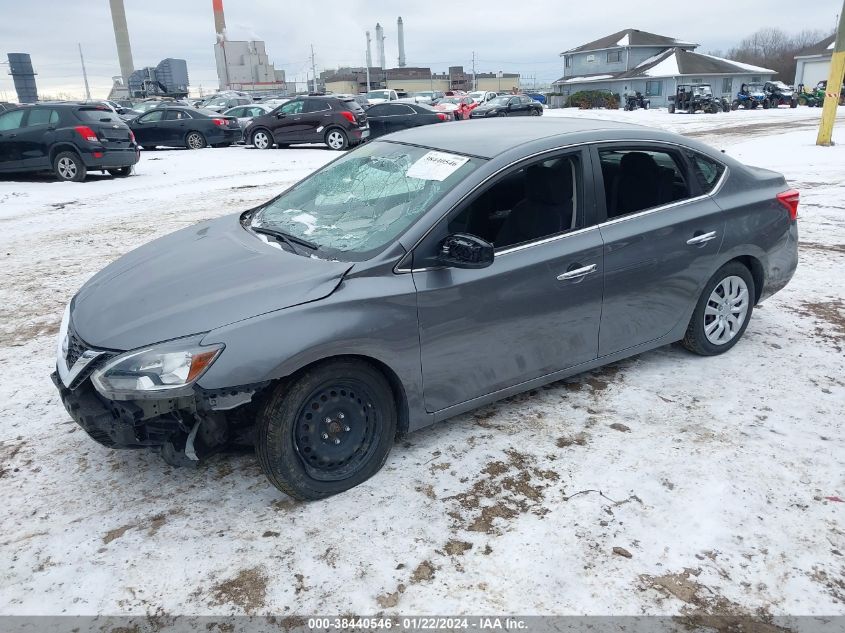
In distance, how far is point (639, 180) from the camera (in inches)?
159

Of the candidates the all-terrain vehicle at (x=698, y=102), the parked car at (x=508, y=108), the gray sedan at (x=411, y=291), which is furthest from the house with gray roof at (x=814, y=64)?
the gray sedan at (x=411, y=291)

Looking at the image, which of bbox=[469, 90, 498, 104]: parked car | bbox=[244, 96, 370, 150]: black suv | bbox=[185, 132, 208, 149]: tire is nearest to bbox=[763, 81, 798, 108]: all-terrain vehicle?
bbox=[469, 90, 498, 104]: parked car

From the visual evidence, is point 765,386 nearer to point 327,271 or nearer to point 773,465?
point 773,465

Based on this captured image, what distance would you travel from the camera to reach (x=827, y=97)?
16078 mm

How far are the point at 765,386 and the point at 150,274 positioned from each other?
146 inches

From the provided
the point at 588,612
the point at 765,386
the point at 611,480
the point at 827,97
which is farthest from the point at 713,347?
the point at 827,97

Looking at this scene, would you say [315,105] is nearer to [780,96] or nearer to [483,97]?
[483,97]

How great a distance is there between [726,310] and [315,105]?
1670 centimetres

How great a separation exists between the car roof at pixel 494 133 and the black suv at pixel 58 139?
425 inches

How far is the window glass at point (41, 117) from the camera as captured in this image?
12.9 meters

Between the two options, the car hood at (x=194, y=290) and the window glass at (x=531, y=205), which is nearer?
the car hood at (x=194, y=290)

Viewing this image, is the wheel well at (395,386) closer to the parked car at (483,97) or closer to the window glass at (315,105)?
the window glass at (315,105)

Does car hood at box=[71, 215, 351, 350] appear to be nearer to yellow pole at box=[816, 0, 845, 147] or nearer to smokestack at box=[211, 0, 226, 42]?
yellow pole at box=[816, 0, 845, 147]

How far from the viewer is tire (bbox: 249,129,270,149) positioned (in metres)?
19.8
